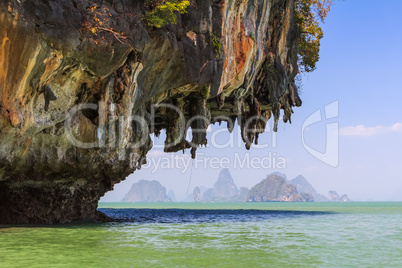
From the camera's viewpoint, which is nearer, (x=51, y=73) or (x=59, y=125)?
(x=51, y=73)

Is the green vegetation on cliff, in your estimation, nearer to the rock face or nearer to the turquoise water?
the rock face

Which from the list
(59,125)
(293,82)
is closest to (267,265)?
(59,125)

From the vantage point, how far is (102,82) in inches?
584

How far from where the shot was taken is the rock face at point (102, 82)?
11516mm

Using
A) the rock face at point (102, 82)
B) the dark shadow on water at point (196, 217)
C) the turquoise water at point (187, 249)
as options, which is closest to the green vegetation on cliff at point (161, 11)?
the rock face at point (102, 82)

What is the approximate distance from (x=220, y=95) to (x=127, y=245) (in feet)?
35.3

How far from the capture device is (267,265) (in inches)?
376

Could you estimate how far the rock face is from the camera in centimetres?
1152

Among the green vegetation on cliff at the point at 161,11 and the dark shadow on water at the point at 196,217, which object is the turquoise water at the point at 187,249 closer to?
the green vegetation on cliff at the point at 161,11

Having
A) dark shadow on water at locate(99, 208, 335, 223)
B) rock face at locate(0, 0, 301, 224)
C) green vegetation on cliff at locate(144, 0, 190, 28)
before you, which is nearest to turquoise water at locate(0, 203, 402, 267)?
rock face at locate(0, 0, 301, 224)

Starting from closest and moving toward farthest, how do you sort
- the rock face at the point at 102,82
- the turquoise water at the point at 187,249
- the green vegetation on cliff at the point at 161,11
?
the turquoise water at the point at 187,249
the rock face at the point at 102,82
the green vegetation on cliff at the point at 161,11

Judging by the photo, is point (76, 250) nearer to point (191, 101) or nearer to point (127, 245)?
point (127, 245)

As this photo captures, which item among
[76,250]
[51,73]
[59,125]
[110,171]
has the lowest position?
[76,250]

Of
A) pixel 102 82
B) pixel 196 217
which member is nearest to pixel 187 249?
pixel 102 82
